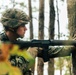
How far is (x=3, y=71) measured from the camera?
14.8 inches

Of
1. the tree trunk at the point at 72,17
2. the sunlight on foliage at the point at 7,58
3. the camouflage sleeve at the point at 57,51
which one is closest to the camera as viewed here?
the sunlight on foliage at the point at 7,58

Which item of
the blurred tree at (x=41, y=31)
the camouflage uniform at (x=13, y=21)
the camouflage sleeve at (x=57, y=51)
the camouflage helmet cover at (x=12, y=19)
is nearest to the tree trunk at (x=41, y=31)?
the blurred tree at (x=41, y=31)

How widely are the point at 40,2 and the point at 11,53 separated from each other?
35.1ft

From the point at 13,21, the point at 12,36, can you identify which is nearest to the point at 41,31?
the point at 12,36

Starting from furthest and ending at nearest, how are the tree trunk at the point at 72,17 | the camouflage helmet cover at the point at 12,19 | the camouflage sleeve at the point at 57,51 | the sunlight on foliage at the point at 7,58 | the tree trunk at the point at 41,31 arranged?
the tree trunk at the point at 41,31 → the tree trunk at the point at 72,17 → the camouflage sleeve at the point at 57,51 → the camouflage helmet cover at the point at 12,19 → the sunlight on foliage at the point at 7,58

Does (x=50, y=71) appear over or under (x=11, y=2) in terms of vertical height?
under

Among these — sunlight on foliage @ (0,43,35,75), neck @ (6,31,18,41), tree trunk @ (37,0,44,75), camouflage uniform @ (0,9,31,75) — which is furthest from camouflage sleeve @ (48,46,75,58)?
tree trunk @ (37,0,44,75)

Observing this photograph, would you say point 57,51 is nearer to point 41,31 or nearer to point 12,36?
point 12,36

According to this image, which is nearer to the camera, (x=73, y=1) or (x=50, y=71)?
(x=73, y=1)

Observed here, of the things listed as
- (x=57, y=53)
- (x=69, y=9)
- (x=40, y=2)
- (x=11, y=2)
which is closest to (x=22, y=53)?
(x=57, y=53)

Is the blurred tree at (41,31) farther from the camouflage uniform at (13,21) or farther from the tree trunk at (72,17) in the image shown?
the camouflage uniform at (13,21)

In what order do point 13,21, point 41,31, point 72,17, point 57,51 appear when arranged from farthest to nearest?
point 41,31 < point 72,17 < point 57,51 < point 13,21

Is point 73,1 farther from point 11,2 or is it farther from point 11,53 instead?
point 11,2

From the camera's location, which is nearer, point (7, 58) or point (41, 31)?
point (7, 58)
